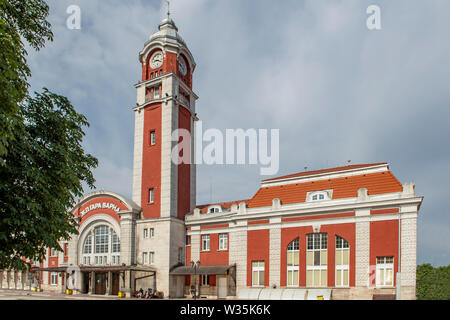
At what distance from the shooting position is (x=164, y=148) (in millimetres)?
43062

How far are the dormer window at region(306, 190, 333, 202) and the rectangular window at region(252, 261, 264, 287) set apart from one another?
319 inches

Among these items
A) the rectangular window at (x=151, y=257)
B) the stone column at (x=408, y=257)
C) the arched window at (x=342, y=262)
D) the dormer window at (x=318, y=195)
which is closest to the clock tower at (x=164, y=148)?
the rectangular window at (x=151, y=257)

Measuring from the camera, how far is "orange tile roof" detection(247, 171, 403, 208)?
3341 cm

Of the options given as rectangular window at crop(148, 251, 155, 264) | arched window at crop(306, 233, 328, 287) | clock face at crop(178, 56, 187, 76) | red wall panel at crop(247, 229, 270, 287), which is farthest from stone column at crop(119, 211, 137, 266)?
arched window at crop(306, 233, 328, 287)

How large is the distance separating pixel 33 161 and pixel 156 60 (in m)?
38.6

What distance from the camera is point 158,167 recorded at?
43.2m

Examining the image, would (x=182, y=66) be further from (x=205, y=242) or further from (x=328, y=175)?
(x=328, y=175)

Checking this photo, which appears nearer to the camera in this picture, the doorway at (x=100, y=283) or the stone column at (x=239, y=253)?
the stone column at (x=239, y=253)

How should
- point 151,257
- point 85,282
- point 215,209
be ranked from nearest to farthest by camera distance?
point 151,257, point 215,209, point 85,282

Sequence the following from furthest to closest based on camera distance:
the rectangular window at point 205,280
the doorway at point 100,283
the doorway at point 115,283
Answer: the doorway at point 100,283 → the doorway at point 115,283 → the rectangular window at point 205,280

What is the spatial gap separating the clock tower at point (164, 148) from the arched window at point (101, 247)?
11.3 feet

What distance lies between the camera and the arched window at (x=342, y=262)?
32.6 m

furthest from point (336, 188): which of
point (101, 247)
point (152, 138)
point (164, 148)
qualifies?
point (101, 247)

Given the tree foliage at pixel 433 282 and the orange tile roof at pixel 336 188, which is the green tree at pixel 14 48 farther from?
the tree foliage at pixel 433 282
